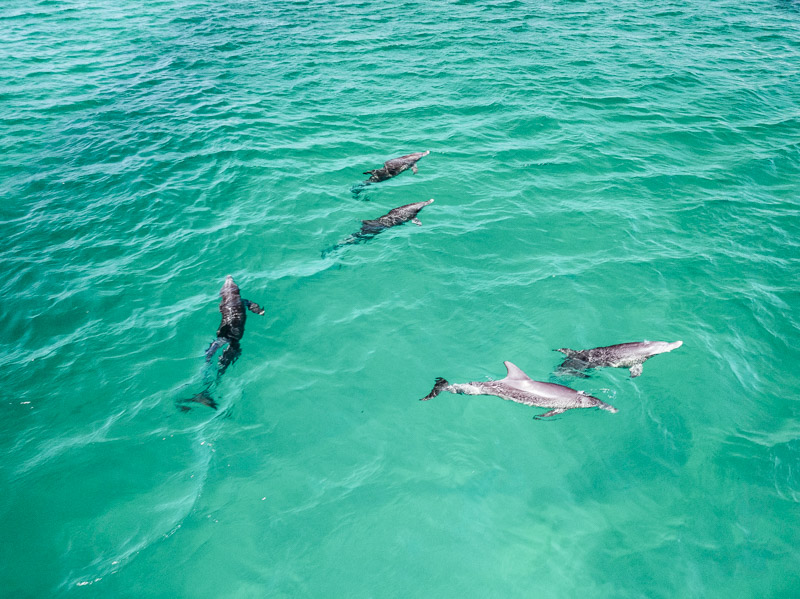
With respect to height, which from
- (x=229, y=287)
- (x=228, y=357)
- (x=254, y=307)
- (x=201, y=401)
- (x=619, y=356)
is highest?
(x=229, y=287)

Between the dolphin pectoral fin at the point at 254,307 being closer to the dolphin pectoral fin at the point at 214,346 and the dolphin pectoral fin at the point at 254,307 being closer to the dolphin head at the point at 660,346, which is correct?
the dolphin pectoral fin at the point at 214,346

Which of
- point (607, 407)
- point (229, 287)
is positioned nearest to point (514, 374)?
point (607, 407)

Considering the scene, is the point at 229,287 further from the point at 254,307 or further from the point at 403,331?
the point at 403,331

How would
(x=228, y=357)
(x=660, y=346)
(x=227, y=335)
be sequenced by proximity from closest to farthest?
(x=660, y=346), (x=228, y=357), (x=227, y=335)

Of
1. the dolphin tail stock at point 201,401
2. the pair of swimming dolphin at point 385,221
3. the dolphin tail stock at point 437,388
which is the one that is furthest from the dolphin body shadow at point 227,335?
the dolphin tail stock at point 437,388

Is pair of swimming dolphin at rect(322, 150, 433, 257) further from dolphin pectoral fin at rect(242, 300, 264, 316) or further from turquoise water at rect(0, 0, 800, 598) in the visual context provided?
dolphin pectoral fin at rect(242, 300, 264, 316)

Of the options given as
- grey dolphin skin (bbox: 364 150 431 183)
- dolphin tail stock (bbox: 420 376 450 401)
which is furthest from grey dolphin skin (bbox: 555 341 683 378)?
grey dolphin skin (bbox: 364 150 431 183)

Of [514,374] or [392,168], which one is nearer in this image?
[514,374]
